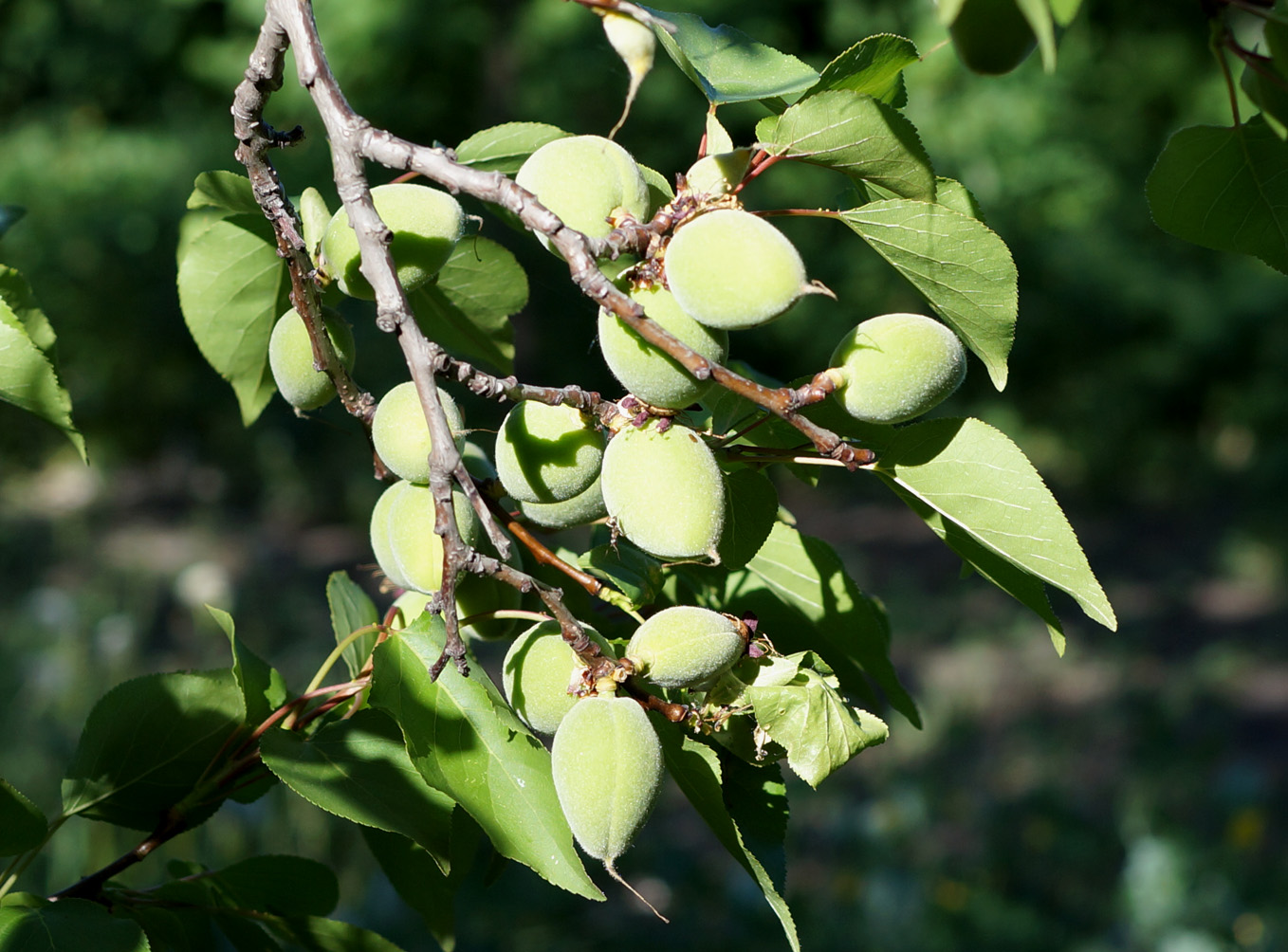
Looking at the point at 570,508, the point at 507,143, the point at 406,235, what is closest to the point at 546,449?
the point at 570,508

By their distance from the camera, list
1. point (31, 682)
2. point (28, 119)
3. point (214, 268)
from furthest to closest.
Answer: point (28, 119), point (31, 682), point (214, 268)

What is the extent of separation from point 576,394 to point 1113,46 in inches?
300

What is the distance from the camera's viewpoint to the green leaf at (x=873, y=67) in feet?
2.04

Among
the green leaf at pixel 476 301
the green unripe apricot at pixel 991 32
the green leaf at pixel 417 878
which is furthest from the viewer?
the green leaf at pixel 476 301

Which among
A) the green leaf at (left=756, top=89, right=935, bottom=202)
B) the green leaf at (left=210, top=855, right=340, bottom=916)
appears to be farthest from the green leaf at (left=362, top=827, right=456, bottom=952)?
the green leaf at (left=756, top=89, right=935, bottom=202)

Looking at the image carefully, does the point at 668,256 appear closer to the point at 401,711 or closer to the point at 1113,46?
the point at 401,711

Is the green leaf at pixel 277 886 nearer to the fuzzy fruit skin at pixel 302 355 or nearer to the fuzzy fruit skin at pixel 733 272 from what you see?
the fuzzy fruit skin at pixel 302 355

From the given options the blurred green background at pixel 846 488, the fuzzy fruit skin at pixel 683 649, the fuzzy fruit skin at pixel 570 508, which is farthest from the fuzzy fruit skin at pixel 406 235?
the blurred green background at pixel 846 488

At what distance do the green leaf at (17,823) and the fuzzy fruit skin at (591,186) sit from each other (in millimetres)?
481

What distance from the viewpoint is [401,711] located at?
1.97 feet

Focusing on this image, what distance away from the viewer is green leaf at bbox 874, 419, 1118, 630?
58 centimetres

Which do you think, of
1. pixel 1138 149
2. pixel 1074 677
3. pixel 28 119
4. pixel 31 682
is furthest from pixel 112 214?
pixel 1138 149

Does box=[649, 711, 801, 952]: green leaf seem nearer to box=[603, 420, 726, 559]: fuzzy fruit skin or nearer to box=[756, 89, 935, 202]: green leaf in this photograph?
box=[603, 420, 726, 559]: fuzzy fruit skin

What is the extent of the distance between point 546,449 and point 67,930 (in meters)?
0.38
